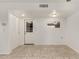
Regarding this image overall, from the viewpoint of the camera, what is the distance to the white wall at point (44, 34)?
9.78 meters

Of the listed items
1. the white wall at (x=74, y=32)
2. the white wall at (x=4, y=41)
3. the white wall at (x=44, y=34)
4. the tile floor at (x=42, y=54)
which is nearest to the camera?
the tile floor at (x=42, y=54)

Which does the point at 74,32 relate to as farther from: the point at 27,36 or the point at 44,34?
the point at 27,36

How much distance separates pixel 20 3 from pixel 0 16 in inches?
47.5

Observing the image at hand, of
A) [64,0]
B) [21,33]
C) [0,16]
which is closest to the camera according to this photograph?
[64,0]

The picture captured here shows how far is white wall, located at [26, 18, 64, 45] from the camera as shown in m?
9.78

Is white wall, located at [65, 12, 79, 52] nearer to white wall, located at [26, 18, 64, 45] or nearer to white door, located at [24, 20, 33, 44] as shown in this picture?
white wall, located at [26, 18, 64, 45]

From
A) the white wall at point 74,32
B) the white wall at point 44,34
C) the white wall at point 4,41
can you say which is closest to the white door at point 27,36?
the white wall at point 44,34

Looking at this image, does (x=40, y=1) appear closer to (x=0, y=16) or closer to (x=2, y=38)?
(x=0, y=16)

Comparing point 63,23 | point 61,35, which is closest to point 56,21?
point 63,23

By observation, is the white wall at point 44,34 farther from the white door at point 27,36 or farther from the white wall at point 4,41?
the white wall at point 4,41

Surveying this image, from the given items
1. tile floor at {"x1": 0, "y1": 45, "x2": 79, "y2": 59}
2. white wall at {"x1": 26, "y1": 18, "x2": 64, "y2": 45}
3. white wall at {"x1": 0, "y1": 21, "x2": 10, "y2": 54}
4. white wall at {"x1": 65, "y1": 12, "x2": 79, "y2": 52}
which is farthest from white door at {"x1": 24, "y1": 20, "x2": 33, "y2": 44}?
white wall at {"x1": 0, "y1": 21, "x2": 10, "y2": 54}

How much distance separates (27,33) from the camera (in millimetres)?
9914

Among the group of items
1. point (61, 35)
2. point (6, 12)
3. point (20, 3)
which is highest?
point (20, 3)

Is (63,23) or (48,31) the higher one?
(63,23)
